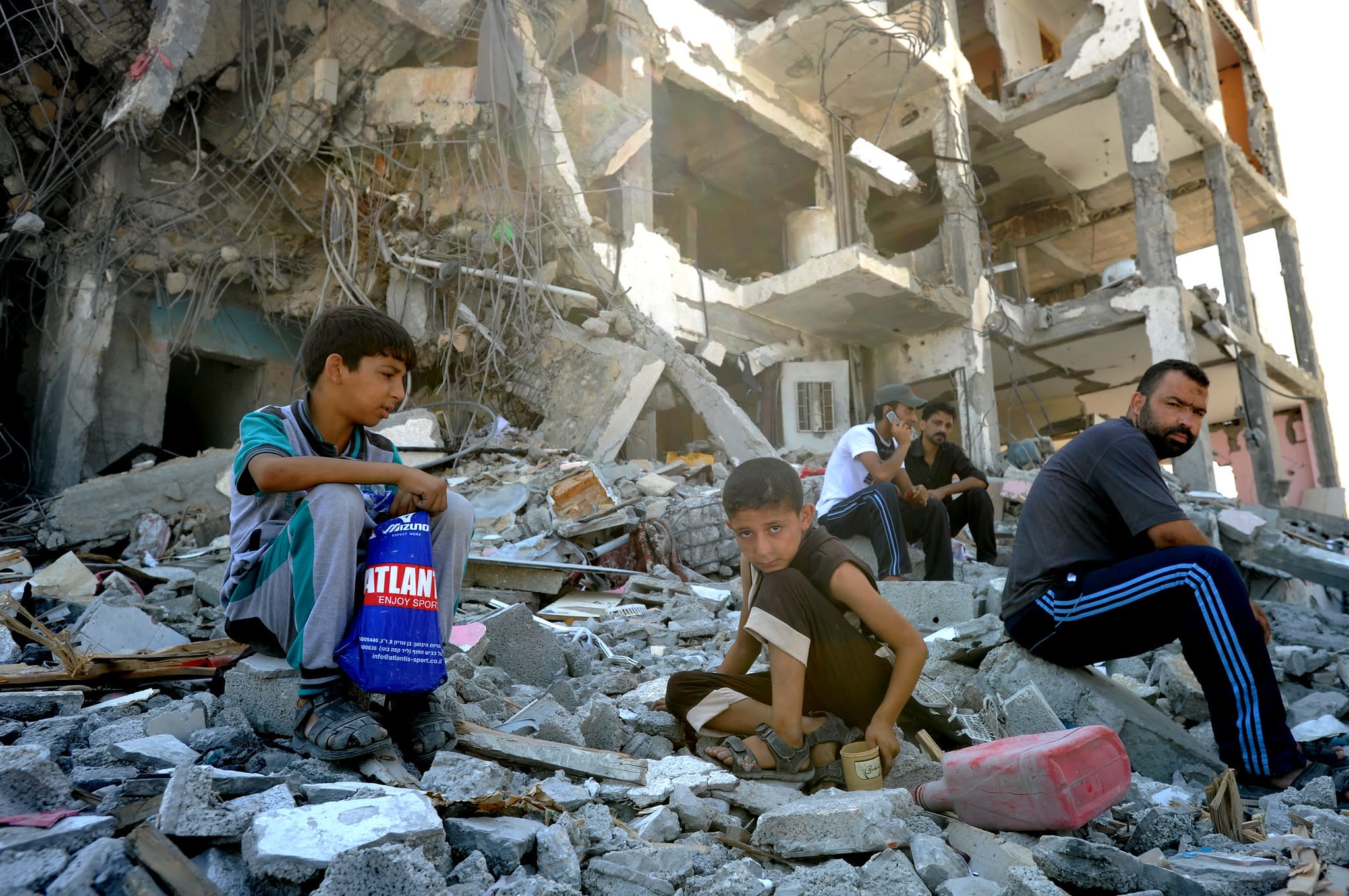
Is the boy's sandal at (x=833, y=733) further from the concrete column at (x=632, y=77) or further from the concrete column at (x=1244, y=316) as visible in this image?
the concrete column at (x=1244, y=316)

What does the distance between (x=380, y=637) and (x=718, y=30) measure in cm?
1178

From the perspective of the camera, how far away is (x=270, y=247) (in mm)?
8938

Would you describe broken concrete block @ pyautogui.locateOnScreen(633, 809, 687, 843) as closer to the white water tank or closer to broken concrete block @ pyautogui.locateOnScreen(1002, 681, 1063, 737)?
broken concrete block @ pyautogui.locateOnScreen(1002, 681, 1063, 737)

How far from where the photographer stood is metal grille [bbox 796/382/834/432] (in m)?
12.5

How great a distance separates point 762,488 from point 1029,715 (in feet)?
4.12

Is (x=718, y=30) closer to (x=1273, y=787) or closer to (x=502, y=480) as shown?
(x=502, y=480)

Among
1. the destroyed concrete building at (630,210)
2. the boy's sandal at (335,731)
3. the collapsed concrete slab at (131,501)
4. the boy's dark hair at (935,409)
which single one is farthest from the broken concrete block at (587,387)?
the boy's sandal at (335,731)

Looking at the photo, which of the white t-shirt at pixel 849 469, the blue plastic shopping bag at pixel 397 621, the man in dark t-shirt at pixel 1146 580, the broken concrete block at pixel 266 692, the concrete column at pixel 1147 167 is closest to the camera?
the blue plastic shopping bag at pixel 397 621

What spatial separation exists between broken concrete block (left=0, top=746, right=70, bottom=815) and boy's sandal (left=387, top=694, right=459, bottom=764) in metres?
0.64

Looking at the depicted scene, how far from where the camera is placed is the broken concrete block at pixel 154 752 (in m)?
1.61

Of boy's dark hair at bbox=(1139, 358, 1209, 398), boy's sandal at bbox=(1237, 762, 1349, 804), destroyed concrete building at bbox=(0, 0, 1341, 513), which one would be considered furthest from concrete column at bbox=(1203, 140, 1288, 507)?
boy's sandal at bbox=(1237, 762, 1349, 804)

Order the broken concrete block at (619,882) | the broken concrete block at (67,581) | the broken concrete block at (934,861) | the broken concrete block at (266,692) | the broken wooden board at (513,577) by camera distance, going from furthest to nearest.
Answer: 1. the broken wooden board at (513,577)
2. the broken concrete block at (67,581)
3. the broken concrete block at (266,692)
4. the broken concrete block at (934,861)
5. the broken concrete block at (619,882)

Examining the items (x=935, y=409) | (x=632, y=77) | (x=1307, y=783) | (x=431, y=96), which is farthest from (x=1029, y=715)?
(x=632, y=77)

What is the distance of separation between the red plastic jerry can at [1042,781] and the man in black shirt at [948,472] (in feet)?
11.4
